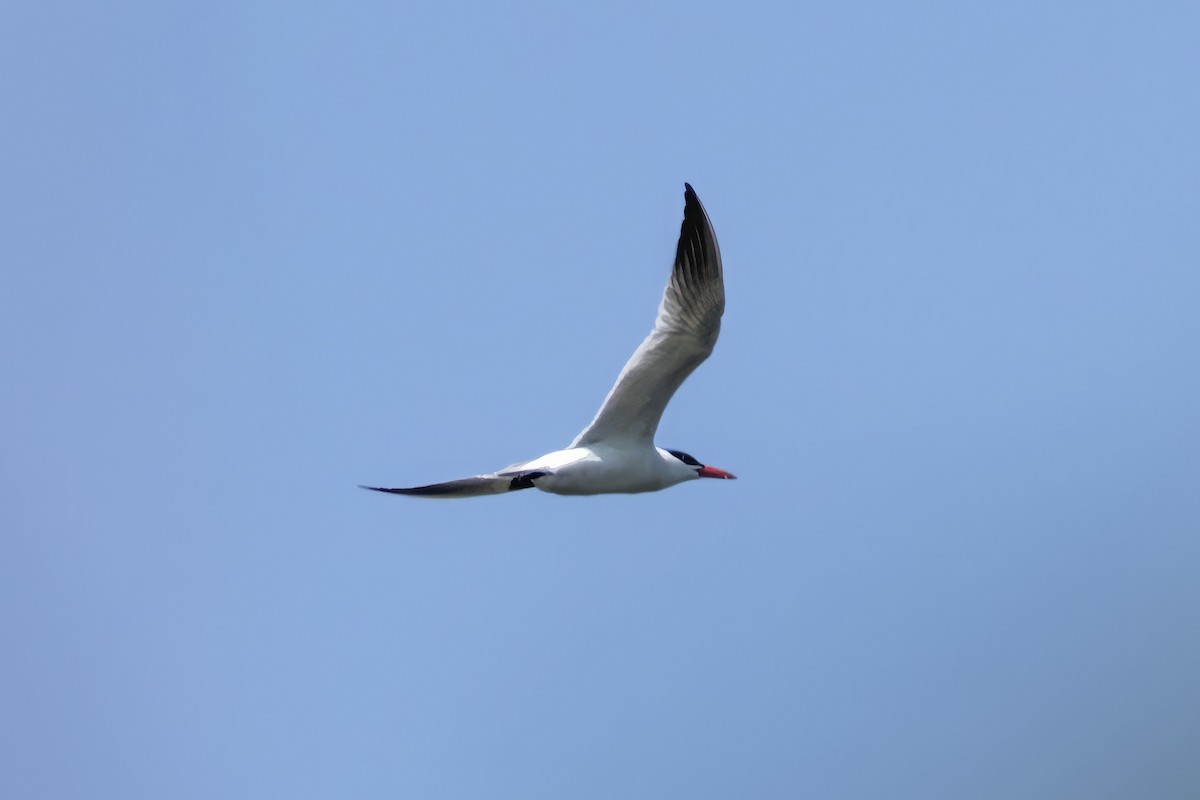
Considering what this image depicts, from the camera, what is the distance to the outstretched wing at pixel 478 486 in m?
13.3

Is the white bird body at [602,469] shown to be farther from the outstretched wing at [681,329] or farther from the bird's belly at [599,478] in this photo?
the outstretched wing at [681,329]

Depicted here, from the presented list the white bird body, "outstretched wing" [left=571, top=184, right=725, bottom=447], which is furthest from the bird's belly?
"outstretched wing" [left=571, top=184, right=725, bottom=447]

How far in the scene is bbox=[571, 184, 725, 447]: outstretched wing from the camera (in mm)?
13719

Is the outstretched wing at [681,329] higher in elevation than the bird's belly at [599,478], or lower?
higher

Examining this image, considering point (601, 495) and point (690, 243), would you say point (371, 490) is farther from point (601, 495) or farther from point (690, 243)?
point (690, 243)

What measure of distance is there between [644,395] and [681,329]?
72 cm

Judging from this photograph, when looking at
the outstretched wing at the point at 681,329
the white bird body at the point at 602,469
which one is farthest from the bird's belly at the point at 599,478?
the outstretched wing at the point at 681,329

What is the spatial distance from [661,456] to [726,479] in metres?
1.06

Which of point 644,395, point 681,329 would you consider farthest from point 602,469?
point 681,329

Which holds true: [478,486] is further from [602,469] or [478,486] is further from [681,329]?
[681,329]

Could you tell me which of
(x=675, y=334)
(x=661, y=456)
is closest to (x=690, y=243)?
(x=675, y=334)

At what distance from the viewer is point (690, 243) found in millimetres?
13859

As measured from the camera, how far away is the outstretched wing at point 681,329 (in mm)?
13719

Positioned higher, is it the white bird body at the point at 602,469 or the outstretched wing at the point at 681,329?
the outstretched wing at the point at 681,329
